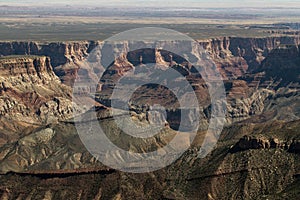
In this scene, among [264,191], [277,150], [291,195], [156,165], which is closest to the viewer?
[291,195]

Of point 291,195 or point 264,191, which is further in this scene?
point 264,191

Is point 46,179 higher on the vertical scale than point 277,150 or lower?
lower

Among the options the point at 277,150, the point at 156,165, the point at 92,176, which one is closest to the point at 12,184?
the point at 92,176

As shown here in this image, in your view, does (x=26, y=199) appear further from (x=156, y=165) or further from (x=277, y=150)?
(x=277, y=150)

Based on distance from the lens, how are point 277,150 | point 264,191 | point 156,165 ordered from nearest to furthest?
point 264,191 → point 277,150 → point 156,165

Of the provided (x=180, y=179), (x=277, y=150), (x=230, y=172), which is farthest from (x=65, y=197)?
(x=277, y=150)

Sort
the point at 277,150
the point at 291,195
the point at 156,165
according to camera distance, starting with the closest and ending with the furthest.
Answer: the point at 291,195, the point at 277,150, the point at 156,165

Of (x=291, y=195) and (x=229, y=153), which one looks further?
(x=229, y=153)

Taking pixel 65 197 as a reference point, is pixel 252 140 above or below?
above

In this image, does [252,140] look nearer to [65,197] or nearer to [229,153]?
[229,153]
